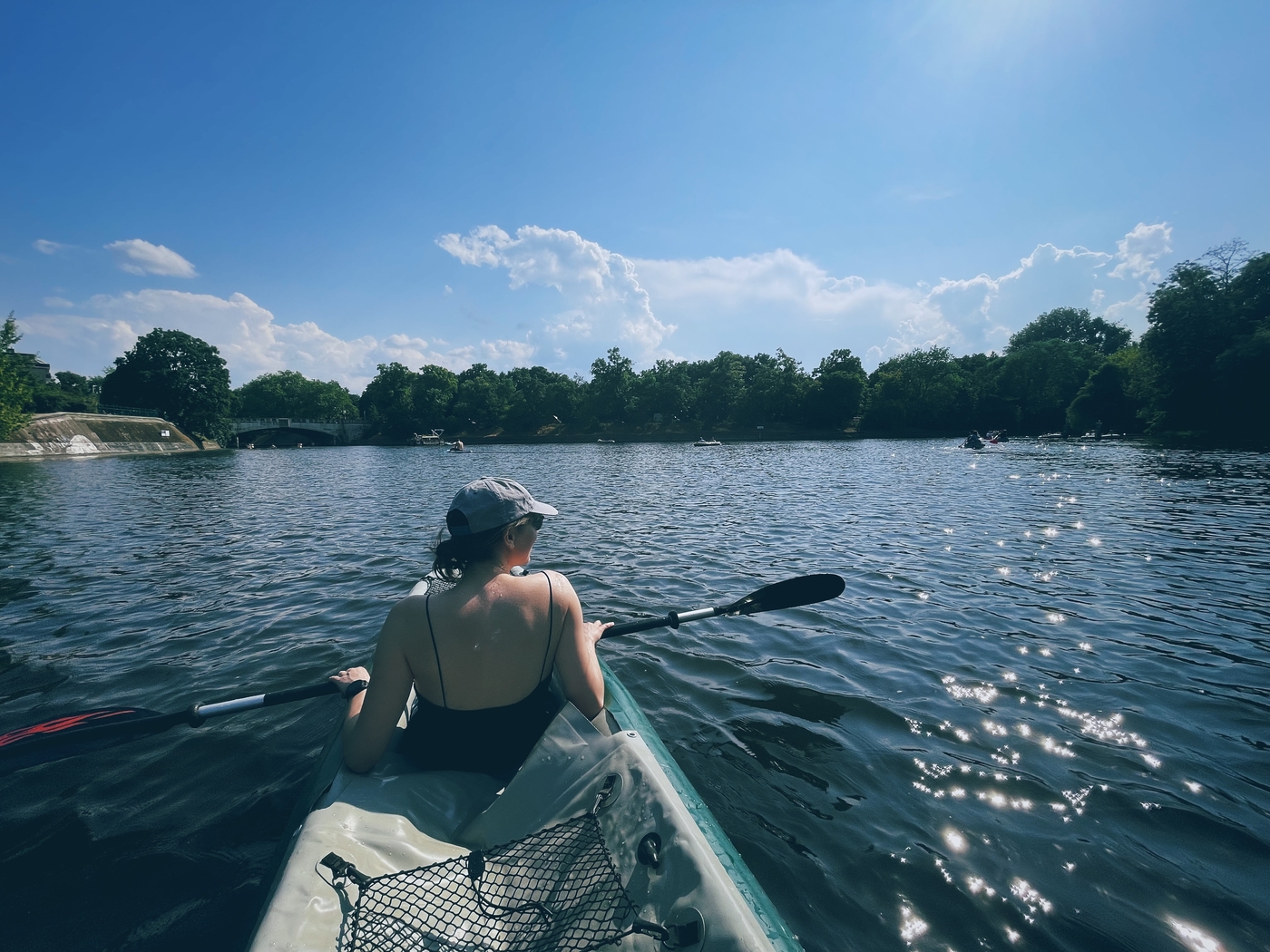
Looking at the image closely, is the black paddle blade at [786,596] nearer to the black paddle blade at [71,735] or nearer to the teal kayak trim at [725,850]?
the teal kayak trim at [725,850]

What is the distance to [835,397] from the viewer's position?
9600 centimetres

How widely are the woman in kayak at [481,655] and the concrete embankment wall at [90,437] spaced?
6608 centimetres

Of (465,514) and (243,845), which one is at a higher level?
(465,514)

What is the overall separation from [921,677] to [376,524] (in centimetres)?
1473

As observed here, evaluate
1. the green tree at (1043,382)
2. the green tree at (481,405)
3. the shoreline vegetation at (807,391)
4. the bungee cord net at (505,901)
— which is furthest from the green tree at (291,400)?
the bungee cord net at (505,901)

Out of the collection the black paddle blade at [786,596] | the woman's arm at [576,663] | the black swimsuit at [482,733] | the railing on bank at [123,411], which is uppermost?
the railing on bank at [123,411]

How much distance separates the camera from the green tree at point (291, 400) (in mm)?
135000

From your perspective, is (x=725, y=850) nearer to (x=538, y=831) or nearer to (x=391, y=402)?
(x=538, y=831)

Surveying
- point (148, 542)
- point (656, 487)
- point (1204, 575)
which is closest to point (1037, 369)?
point (656, 487)

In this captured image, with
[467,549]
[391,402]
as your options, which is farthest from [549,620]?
[391,402]

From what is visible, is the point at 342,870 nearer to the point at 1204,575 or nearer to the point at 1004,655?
the point at 1004,655

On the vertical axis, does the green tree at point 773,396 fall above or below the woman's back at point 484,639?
above

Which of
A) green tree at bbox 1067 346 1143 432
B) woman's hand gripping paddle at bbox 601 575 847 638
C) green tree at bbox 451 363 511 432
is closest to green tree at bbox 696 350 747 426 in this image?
green tree at bbox 451 363 511 432

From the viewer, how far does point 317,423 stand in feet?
353
